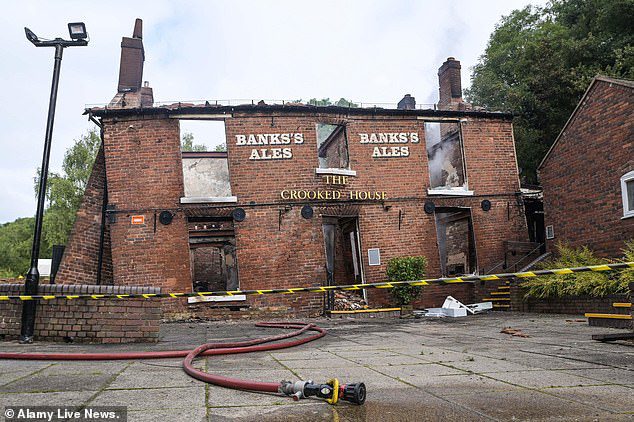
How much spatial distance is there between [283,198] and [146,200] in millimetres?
3879

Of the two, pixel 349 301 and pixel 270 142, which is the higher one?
pixel 270 142

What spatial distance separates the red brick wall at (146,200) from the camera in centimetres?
1361

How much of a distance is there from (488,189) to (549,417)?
14.1 meters

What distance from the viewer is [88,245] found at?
1423 cm

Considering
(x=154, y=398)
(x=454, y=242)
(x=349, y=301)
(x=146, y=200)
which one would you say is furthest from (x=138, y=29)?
(x=154, y=398)

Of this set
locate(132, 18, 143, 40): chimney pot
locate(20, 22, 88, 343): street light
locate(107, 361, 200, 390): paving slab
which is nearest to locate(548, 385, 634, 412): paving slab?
locate(107, 361, 200, 390): paving slab

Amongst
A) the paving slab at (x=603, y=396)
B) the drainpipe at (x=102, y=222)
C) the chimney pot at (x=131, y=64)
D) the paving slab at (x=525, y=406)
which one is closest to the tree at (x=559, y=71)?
the chimney pot at (x=131, y=64)

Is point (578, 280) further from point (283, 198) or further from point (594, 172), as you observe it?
point (283, 198)

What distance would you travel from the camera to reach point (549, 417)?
2912mm

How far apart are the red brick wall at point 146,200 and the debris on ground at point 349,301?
441 centimetres

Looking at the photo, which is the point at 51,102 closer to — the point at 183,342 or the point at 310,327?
the point at 183,342

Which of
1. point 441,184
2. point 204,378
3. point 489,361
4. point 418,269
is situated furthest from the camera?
point 441,184

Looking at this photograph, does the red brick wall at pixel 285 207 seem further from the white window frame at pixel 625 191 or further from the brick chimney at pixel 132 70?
the white window frame at pixel 625 191

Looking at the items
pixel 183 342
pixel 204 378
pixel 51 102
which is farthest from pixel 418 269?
pixel 204 378
